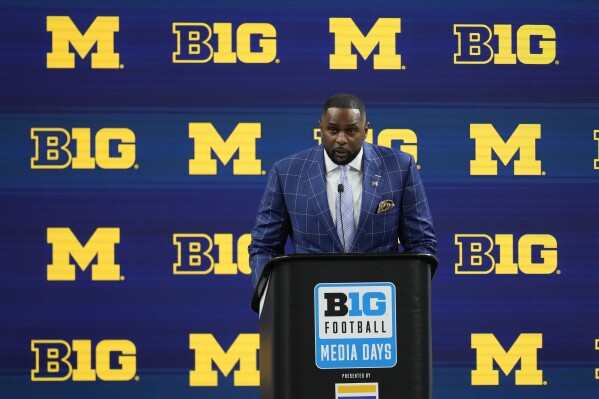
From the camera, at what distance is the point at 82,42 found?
4.54m

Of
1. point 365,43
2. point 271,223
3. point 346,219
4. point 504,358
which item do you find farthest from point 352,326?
point 365,43

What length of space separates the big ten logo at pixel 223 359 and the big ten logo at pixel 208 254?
288 mm

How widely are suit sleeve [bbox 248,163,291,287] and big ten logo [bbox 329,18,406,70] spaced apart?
1.67 m

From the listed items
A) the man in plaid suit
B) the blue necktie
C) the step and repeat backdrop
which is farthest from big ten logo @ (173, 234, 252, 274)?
the blue necktie

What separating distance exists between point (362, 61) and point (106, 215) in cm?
131

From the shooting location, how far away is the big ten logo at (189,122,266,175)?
14.9 feet

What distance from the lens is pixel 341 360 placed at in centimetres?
248

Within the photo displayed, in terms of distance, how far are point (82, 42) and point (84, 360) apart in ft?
4.55

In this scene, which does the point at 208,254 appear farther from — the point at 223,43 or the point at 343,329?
the point at 343,329

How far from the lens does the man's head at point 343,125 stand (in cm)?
A: 285

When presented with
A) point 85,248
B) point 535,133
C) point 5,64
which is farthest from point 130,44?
point 535,133

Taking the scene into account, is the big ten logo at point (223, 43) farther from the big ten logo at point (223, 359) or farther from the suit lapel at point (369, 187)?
the suit lapel at point (369, 187)

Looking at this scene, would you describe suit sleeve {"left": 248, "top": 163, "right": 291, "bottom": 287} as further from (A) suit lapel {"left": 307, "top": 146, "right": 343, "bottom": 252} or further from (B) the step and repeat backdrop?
(B) the step and repeat backdrop

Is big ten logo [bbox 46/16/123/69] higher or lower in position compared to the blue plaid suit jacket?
higher
